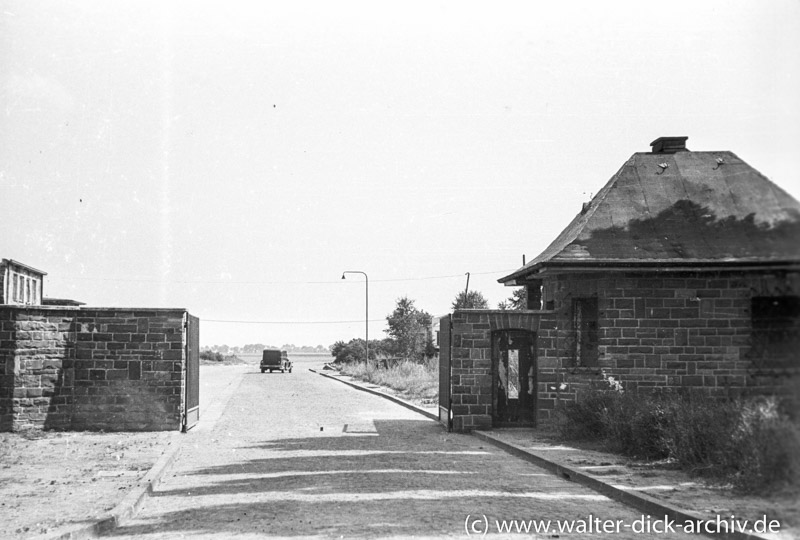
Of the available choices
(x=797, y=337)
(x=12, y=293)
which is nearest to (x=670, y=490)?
(x=797, y=337)

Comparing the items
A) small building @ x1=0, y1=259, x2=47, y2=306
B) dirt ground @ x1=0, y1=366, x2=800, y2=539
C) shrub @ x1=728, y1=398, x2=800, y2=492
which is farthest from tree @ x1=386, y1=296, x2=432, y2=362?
shrub @ x1=728, y1=398, x2=800, y2=492

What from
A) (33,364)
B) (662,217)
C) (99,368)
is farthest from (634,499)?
(33,364)

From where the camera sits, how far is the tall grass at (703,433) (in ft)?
26.9

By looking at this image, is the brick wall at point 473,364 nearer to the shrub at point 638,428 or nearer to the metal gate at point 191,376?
the shrub at point 638,428

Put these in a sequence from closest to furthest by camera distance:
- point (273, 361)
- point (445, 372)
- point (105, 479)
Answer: point (105, 479), point (445, 372), point (273, 361)

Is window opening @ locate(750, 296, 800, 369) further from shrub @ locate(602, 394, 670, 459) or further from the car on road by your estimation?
the car on road

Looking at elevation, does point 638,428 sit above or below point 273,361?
above

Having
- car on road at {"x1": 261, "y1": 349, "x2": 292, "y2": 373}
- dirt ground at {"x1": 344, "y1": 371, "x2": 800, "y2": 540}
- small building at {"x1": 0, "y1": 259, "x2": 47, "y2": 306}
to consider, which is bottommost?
car on road at {"x1": 261, "y1": 349, "x2": 292, "y2": 373}

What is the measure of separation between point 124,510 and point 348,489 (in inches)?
108

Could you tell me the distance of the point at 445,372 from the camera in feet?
62.8

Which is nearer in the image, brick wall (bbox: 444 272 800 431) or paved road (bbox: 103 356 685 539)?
paved road (bbox: 103 356 685 539)

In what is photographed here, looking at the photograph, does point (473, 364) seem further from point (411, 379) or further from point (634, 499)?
point (411, 379)

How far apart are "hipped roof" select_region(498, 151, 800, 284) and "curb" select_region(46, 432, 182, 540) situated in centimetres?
893

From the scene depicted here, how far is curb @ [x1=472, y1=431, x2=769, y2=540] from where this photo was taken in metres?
7.73
